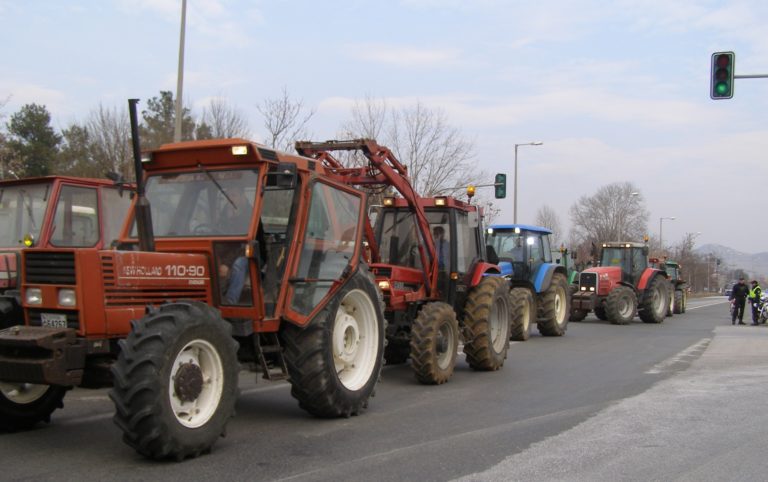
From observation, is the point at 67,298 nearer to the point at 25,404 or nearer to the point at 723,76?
the point at 25,404

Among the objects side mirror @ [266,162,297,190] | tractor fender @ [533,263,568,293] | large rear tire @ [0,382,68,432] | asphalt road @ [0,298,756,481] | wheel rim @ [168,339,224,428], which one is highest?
side mirror @ [266,162,297,190]

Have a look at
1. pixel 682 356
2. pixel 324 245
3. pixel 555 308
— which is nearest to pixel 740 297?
pixel 555 308

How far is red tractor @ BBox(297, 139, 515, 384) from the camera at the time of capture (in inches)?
382

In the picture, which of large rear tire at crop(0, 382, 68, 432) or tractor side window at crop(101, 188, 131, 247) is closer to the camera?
large rear tire at crop(0, 382, 68, 432)

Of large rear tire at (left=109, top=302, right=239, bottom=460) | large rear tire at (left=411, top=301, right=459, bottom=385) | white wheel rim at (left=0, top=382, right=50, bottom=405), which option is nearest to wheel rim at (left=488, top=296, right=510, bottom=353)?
large rear tire at (left=411, top=301, right=459, bottom=385)

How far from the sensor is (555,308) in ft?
58.1

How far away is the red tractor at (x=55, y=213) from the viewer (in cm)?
898

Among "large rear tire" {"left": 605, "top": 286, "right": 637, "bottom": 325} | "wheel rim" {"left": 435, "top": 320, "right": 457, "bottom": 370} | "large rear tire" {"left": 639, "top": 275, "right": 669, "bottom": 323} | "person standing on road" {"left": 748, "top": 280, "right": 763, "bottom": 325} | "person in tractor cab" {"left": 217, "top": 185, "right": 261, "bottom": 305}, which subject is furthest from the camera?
"person standing on road" {"left": 748, "top": 280, "right": 763, "bottom": 325}

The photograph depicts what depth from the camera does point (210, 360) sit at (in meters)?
6.00

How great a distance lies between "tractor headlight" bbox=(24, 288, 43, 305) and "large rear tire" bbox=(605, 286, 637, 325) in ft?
62.1

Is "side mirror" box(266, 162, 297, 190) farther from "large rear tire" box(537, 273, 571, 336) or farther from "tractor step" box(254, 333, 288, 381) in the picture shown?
"large rear tire" box(537, 273, 571, 336)

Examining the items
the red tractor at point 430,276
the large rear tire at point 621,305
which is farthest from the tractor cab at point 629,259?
the red tractor at point 430,276

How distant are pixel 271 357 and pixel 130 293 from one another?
1695mm

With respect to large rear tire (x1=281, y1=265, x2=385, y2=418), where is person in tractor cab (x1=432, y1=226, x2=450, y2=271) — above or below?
above
